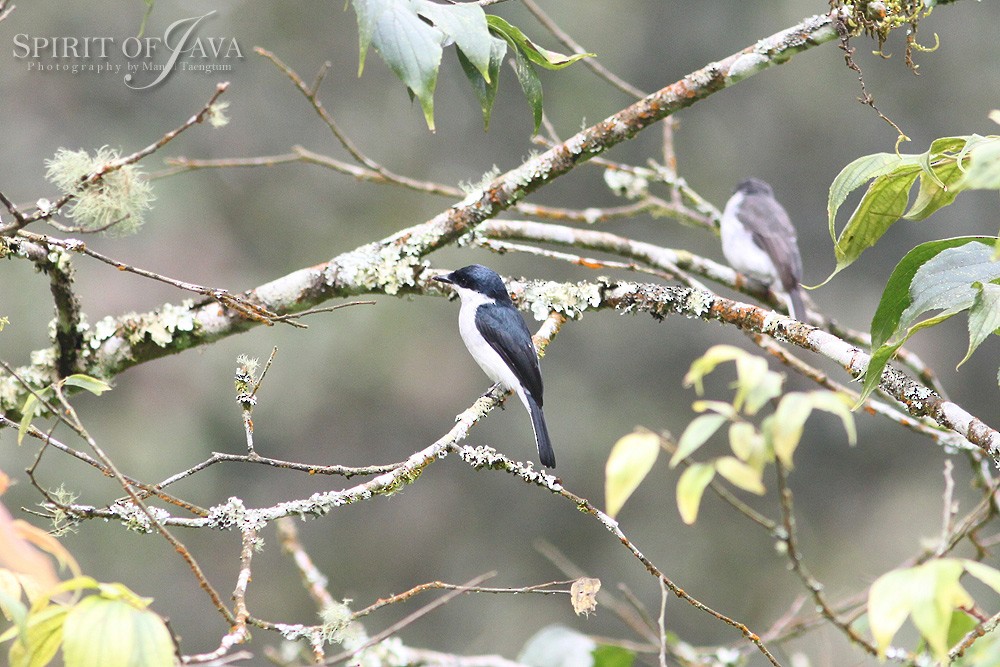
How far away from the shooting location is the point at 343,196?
37.5 ft

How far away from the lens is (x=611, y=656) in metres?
2.66

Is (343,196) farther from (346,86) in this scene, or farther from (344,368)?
(344,368)

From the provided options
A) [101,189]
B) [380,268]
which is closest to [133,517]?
[101,189]

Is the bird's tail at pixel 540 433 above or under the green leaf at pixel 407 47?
under

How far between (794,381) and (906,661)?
335 inches

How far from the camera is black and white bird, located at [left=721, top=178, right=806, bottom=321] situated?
5672 millimetres

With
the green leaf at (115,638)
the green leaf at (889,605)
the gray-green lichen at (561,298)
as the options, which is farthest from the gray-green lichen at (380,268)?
the green leaf at (889,605)

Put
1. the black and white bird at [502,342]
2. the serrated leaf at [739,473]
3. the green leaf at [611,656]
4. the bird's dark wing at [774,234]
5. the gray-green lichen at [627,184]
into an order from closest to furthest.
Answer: the green leaf at [611,656] → the serrated leaf at [739,473] → the black and white bird at [502,342] → the gray-green lichen at [627,184] → the bird's dark wing at [774,234]

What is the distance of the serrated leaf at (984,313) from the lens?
1.41 meters

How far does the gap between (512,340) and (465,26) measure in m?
2.22

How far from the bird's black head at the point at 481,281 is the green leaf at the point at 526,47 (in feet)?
4.70

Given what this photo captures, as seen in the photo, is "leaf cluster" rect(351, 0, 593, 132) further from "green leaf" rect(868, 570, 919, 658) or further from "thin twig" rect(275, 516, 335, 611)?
"thin twig" rect(275, 516, 335, 611)

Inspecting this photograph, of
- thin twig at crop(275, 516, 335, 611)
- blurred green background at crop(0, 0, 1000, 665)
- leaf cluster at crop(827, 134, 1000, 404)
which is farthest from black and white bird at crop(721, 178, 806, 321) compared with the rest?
blurred green background at crop(0, 0, 1000, 665)

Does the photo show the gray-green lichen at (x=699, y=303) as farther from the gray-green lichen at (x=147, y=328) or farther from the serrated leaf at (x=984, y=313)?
the gray-green lichen at (x=147, y=328)
